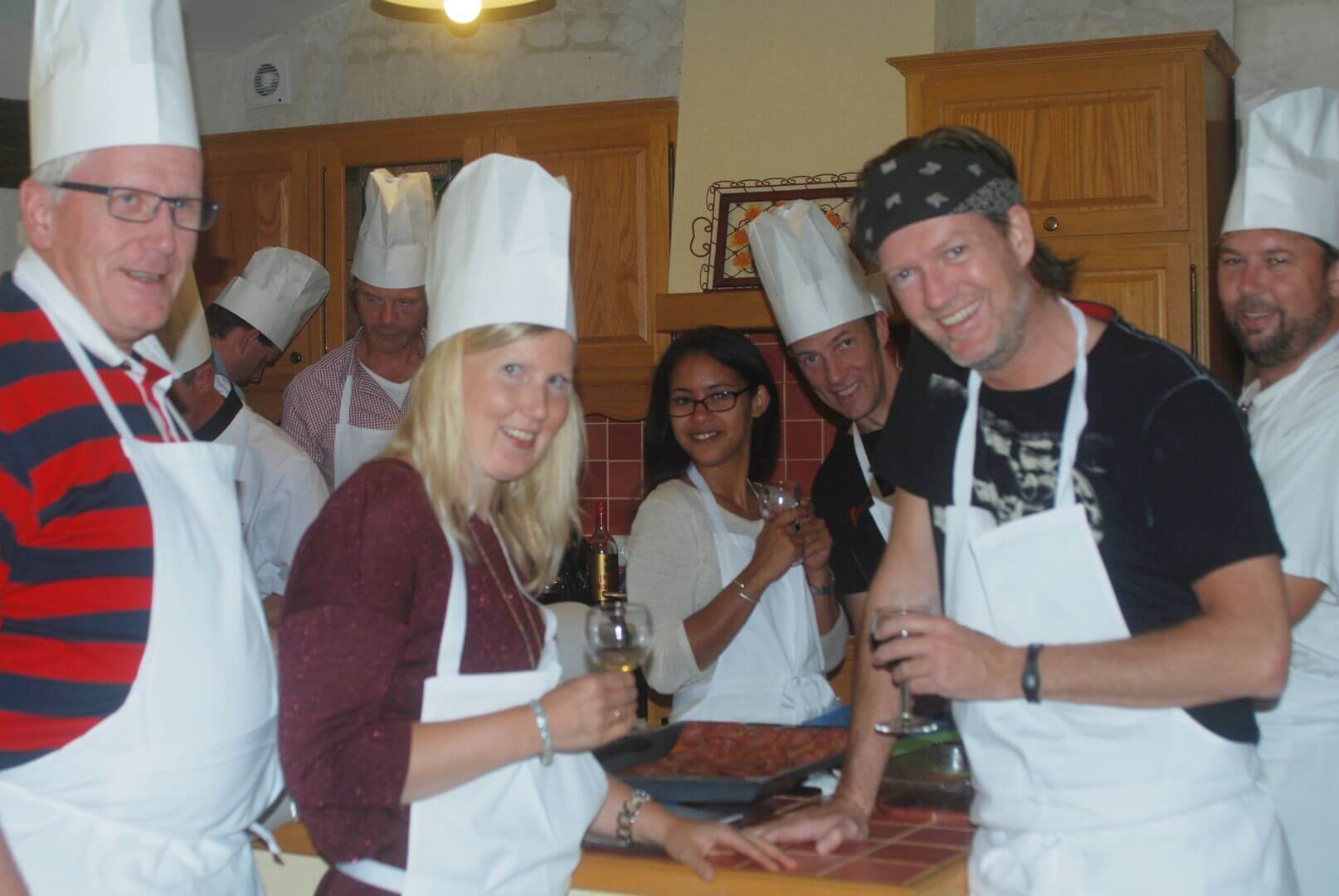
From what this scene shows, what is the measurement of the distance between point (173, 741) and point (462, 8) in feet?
7.18

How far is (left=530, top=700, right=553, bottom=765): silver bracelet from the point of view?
1.44 m

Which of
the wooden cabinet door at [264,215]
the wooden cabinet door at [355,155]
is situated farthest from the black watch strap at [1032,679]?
the wooden cabinet door at [264,215]

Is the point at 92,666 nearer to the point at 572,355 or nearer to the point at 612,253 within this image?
the point at 572,355

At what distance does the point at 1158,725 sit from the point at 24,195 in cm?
133

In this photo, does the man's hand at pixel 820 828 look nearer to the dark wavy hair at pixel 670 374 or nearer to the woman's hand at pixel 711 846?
the woman's hand at pixel 711 846

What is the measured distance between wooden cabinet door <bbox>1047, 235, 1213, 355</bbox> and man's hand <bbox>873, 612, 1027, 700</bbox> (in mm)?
2173

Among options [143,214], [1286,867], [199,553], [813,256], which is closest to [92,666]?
[199,553]

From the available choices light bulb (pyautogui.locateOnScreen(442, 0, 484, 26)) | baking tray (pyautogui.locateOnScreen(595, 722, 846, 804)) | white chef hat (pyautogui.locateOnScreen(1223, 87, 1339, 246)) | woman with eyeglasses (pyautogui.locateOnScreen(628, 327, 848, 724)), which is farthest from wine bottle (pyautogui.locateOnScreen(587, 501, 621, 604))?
white chef hat (pyautogui.locateOnScreen(1223, 87, 1339, 246))

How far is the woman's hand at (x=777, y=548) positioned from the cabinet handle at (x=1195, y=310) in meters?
1.37

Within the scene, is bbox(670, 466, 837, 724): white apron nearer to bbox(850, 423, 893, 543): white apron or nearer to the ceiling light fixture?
bbox(850, 423, 893, 543): white apron

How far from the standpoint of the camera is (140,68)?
160cm

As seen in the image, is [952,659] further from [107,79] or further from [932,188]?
[107,79]

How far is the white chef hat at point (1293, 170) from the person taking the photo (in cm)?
228

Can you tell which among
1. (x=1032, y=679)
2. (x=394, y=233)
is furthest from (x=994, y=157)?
(x=394, y=233)
